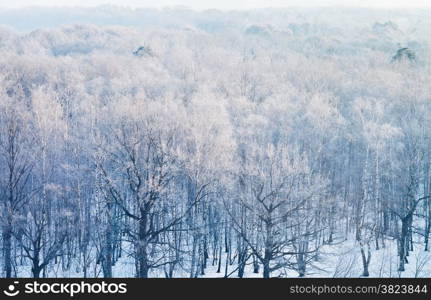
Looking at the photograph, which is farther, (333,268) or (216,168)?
(333,268)

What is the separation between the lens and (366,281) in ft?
33.2

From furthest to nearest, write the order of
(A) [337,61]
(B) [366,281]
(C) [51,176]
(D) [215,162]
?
(A) [337,61], (C) [51,176], (D) [215,162], (B) [366,281]

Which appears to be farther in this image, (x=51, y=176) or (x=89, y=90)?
(x=89, y=90)

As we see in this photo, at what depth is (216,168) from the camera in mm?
18953

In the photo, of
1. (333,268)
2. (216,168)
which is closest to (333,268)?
(333,268)

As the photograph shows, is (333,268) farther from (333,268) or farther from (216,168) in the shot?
(216,168)

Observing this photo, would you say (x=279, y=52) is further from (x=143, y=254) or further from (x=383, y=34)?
(x=143, y=254)

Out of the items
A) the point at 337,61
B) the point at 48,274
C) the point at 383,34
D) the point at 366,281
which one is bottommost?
the point at 366,281

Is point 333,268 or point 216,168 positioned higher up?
point 216,168

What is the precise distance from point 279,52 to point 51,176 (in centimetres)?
5107

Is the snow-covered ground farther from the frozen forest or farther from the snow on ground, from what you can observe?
the frozen forest

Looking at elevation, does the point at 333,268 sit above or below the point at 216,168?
below

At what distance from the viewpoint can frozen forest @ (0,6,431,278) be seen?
17391 mm

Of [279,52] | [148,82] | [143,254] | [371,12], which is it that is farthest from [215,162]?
[371,12]
